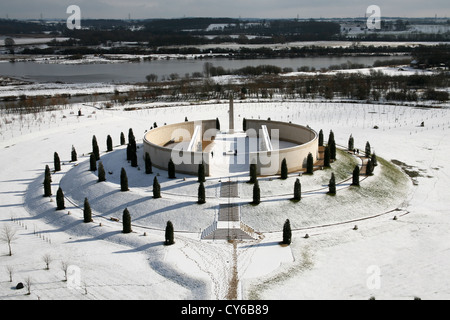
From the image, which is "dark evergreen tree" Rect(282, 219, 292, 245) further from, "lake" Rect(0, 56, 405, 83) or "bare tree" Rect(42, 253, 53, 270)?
"lake" Rect(0, 56, 405, 83)

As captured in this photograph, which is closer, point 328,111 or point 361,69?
point 328,111

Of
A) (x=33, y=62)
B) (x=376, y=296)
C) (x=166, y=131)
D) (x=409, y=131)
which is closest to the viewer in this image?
(x=376, y=296)

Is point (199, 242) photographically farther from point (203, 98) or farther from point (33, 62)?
point (33, 62)

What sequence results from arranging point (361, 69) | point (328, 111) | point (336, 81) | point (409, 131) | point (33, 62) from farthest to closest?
point (33, 62) → point (361, 69) → point (336, 81) → point (328, 111) → point (409, 131)

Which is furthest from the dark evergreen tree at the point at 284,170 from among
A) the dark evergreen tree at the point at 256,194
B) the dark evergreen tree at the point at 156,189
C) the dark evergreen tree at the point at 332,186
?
the dark evergreen tree at the point at 156,189

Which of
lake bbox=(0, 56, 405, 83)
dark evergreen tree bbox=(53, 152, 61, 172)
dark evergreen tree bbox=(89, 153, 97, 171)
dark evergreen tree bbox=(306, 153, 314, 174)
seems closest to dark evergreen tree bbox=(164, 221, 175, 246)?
dark evergreen tree bbox=(306, 153, 314, 174)

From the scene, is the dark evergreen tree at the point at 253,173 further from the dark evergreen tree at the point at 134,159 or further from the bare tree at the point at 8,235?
the bare tree at the point at 8,235

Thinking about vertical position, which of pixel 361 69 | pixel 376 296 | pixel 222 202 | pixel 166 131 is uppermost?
pixel 361 69

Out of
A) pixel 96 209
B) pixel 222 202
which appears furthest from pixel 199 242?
pixel 96 209
